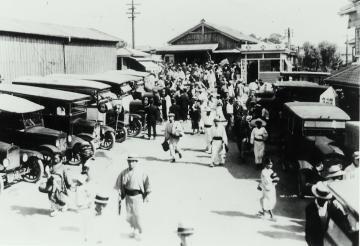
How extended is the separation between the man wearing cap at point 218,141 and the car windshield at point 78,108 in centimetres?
474

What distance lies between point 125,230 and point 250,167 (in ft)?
21.6

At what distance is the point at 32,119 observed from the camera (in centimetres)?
1346

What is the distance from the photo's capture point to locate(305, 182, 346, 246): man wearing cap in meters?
7.12

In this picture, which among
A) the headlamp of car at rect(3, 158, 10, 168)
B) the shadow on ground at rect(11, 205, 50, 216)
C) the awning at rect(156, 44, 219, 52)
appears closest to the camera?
the shadow on ground at rect(11, 205, 50, 216)

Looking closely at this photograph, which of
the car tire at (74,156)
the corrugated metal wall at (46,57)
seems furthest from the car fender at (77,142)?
the corrugated metal wall at (46,57)

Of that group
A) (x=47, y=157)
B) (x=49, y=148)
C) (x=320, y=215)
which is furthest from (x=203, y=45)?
(x=320, y=215)

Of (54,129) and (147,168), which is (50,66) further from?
(147,168)

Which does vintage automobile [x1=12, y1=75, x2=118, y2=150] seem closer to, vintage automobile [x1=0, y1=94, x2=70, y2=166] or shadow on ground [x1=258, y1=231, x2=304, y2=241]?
vintage automobile [x1=0, y1=94, x2=70, y2=166]

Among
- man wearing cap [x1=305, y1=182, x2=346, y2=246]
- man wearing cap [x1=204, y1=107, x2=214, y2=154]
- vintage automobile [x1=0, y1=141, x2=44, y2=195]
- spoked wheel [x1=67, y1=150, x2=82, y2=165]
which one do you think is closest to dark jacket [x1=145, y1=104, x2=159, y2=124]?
man wearing cap [x1=204, y1=107, x2=214, y2=154]

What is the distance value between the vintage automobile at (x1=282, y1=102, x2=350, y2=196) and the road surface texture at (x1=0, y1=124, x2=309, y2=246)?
2.65 feet

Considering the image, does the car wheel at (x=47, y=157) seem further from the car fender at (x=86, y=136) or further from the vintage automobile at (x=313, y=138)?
the vintage automobile at (x=313, y=138)

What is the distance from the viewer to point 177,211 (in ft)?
33.3

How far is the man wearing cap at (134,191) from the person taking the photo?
846 centimetres

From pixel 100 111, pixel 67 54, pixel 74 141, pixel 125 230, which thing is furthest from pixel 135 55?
pixel 125 230
